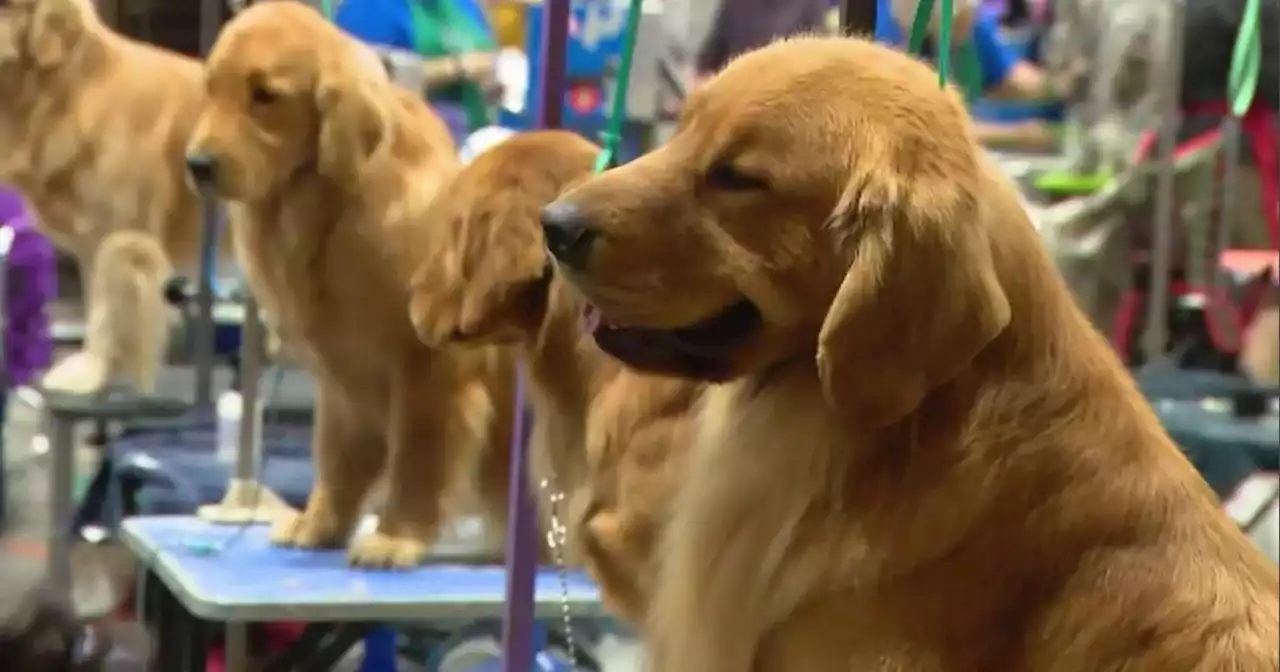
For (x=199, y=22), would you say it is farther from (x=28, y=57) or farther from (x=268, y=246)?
(x=268, y=246)

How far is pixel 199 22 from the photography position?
10.2 feet

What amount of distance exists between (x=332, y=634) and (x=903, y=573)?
52.9 inches

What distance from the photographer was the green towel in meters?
2.84

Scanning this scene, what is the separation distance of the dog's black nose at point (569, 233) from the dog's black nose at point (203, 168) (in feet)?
3.16

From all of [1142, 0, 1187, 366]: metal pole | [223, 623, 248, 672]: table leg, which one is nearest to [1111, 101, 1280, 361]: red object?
[1142, 0, 1187, 366]: metal pole

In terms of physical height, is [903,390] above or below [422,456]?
above

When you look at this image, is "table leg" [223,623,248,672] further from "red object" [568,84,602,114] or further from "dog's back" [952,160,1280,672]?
"red object" [568,84,602,114]

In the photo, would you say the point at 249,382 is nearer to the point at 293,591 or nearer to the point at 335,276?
the point at 335,276

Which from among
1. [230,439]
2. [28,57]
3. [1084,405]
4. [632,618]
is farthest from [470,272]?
[28,57]

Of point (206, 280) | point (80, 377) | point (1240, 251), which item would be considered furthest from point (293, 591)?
point (1240, 251)

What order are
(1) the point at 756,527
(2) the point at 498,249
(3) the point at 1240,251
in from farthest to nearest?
(3) the point at 1240,251 < (2) the point at 498,249 < (1) the point at 756,527

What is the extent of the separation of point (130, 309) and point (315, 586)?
142 centimetres

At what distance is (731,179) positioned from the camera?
91 cm

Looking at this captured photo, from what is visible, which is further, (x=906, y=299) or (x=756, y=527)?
(x=756, y=527)
